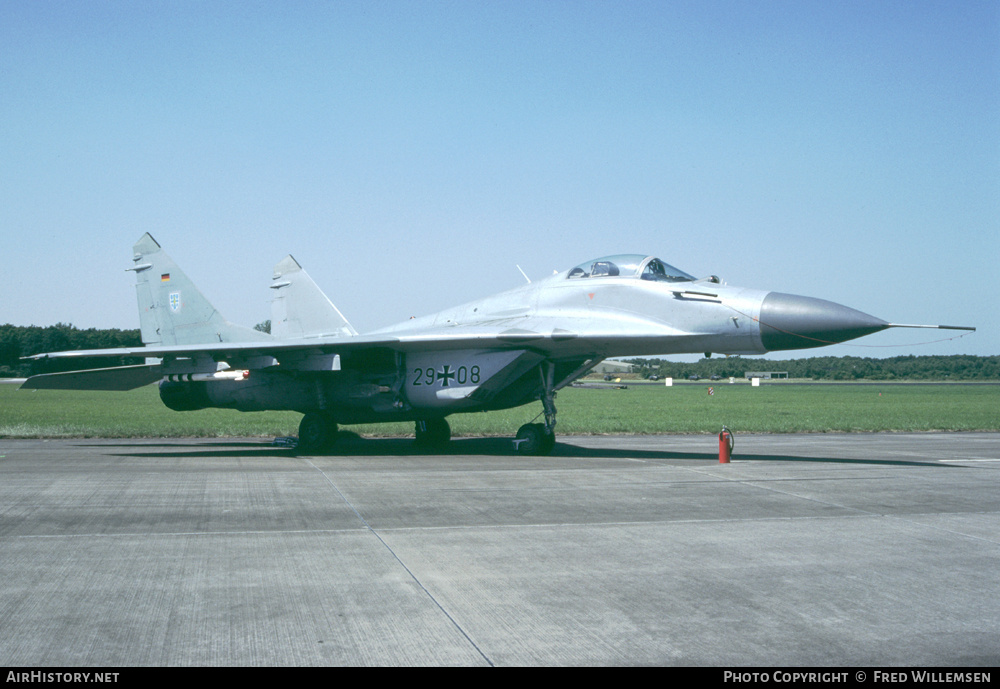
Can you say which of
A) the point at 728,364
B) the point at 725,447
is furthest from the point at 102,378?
the point at 728,364

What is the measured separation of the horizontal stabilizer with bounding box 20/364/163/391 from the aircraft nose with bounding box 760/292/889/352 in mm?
12168

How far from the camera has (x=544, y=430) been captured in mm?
15172

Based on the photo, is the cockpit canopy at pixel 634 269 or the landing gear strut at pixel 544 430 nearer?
the cockpit canopy at pixel 634 269

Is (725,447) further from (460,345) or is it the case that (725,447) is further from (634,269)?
(460,345)

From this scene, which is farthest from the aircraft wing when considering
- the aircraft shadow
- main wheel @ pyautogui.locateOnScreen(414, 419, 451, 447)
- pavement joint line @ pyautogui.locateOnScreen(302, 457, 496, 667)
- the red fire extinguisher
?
pavement joint line @ pyautogui.locateOnScreen(302, 457, 496, 667)

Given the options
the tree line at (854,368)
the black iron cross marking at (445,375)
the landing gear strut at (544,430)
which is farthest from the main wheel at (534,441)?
the tree line at (854,368)

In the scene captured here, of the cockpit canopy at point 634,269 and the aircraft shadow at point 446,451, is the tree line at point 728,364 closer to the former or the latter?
the aircraft shadow at point 446,451

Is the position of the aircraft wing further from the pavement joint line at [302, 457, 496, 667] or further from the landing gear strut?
the pavement joint line at [302, 457, 496, 667]

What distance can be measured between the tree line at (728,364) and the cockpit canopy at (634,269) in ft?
194

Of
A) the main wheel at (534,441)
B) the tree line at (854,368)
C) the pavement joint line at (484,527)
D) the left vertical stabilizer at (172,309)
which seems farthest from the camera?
the tree line at (854,368)

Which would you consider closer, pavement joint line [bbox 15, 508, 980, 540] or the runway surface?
the runway surface

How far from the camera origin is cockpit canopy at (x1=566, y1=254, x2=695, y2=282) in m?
13.7

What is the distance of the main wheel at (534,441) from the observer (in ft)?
49.5
